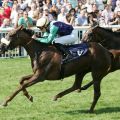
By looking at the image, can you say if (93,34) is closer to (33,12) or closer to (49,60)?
(49,60)

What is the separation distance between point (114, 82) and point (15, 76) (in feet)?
9.79

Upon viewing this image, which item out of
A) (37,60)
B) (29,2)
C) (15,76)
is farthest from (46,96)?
(29,2)

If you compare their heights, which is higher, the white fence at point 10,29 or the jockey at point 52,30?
the jockey at point 52,30

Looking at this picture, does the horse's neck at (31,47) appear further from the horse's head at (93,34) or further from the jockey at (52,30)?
the horse's head at (93,34)

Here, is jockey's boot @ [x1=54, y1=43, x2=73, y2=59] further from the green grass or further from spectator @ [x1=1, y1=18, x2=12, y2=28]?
spectator @ [x1=1, y1=18, x2=12, y2=28]

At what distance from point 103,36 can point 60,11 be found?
8691mm

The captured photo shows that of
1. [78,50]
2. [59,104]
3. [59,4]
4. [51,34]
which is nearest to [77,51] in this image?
[78,50]

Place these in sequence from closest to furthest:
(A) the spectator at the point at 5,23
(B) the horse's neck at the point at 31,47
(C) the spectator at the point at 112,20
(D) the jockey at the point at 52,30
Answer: (B) the horse's neck at the point at 31,47, (D) the jockey at the point at 52,30, (A) the spectator at the point at 5,23, (C) the spectator at the point at 112,20

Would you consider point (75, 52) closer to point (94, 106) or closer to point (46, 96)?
point (94, 106)

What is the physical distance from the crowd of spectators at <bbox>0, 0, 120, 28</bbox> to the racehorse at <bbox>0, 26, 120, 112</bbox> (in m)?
7.90

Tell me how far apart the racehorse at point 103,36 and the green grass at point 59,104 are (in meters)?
1.13

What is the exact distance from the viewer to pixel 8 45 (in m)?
9.69

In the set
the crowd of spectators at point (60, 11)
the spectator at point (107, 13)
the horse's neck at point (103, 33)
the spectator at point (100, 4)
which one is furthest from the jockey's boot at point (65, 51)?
the spectator at point (100, 4)

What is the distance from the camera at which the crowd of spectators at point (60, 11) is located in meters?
19.0
